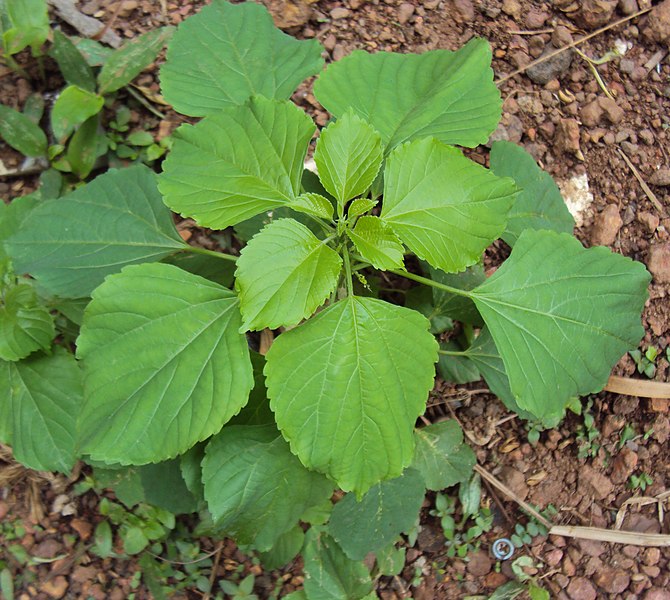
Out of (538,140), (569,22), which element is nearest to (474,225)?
(538,140)

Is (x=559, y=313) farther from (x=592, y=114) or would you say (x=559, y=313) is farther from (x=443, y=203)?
(x=592, y=114)

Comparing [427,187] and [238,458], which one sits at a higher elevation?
[427,187]

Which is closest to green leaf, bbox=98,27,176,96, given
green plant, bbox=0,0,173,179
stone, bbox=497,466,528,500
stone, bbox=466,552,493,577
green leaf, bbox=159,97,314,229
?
green plant, bbox=0,0,173,179

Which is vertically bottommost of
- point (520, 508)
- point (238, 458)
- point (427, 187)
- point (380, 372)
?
point (520, 508)

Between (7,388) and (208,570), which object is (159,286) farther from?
(208,570)

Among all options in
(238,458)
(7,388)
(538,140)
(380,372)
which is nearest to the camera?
(380,372)

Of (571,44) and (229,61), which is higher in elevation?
(229,61)

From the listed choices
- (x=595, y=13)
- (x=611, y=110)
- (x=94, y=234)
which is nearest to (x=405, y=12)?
(x=595, y=13)

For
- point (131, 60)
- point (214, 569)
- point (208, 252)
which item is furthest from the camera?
point (131, 60)
